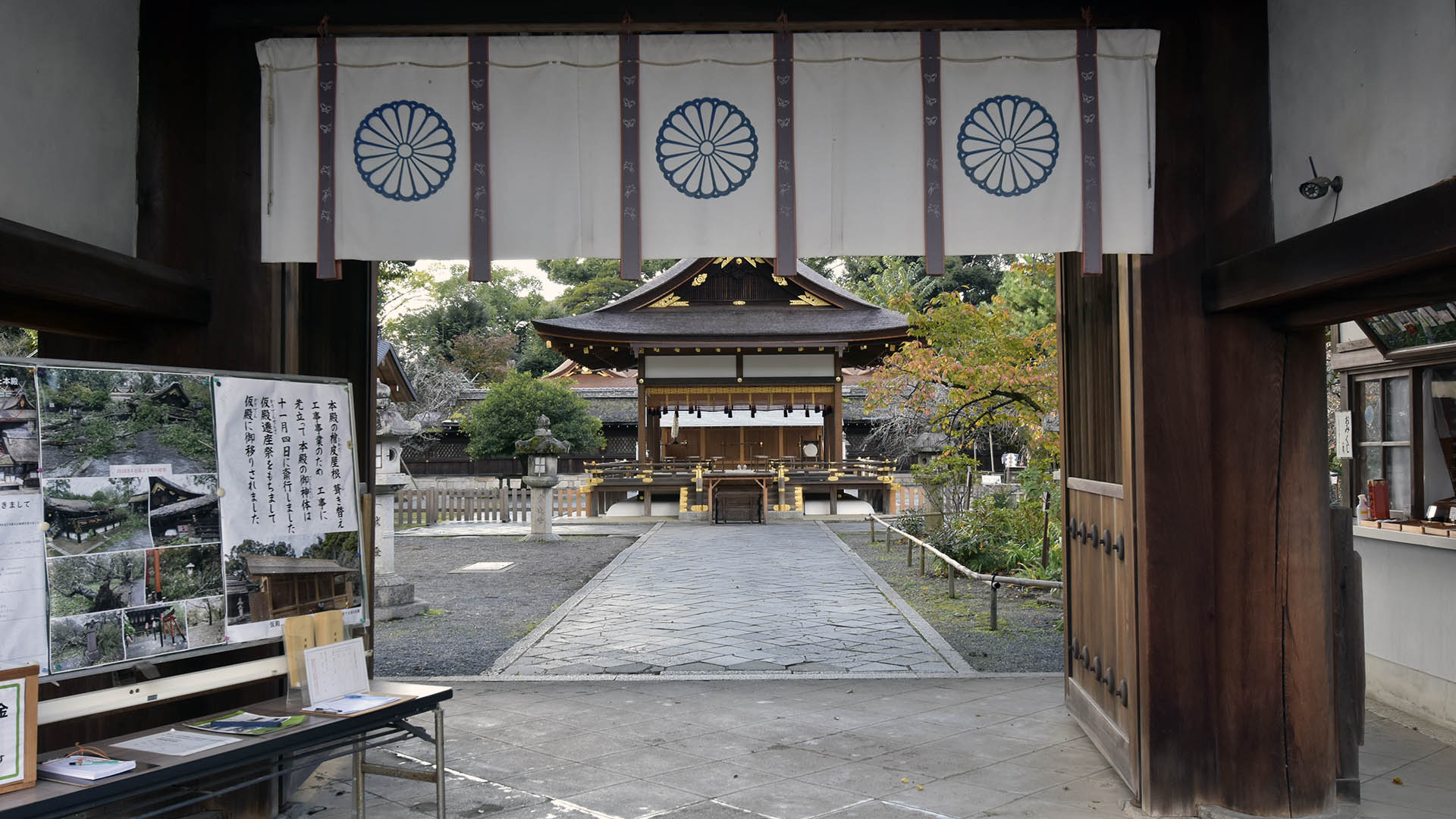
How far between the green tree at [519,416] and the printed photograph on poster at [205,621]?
19881mm

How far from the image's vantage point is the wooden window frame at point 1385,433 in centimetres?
554

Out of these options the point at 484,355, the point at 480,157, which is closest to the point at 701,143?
the point at 480,157

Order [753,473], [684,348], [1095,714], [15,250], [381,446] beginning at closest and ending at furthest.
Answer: [15,250] → [1095,714] → [381,446] → [753,473] → [684,348]

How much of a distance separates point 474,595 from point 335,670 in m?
7.41

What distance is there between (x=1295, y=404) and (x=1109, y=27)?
1748 mm

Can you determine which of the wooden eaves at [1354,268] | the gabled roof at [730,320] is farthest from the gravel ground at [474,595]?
the gabled roof at [730,320]

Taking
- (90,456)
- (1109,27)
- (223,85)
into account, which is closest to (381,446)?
(223,85)

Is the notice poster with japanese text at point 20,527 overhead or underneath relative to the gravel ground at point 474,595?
overhead

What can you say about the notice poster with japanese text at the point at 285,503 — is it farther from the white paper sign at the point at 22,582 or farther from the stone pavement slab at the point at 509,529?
the stone pavement slab at the point at 509,529

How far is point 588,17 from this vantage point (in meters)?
4.05

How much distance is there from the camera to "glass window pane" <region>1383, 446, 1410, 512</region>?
18.5 ft

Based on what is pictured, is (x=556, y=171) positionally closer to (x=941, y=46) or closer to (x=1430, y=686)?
(x=941, y=46)

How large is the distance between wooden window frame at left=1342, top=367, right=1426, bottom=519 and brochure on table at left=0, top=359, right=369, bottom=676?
18.9 ft

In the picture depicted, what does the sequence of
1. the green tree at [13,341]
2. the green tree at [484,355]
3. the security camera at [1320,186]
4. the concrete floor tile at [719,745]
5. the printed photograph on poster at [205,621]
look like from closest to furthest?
the printed photograph on poster at [205,621] < the security camera at [1320,186] < the concrete floor tile at [719,745] < the green tree at [13,341] < the green tree at [484,355]
